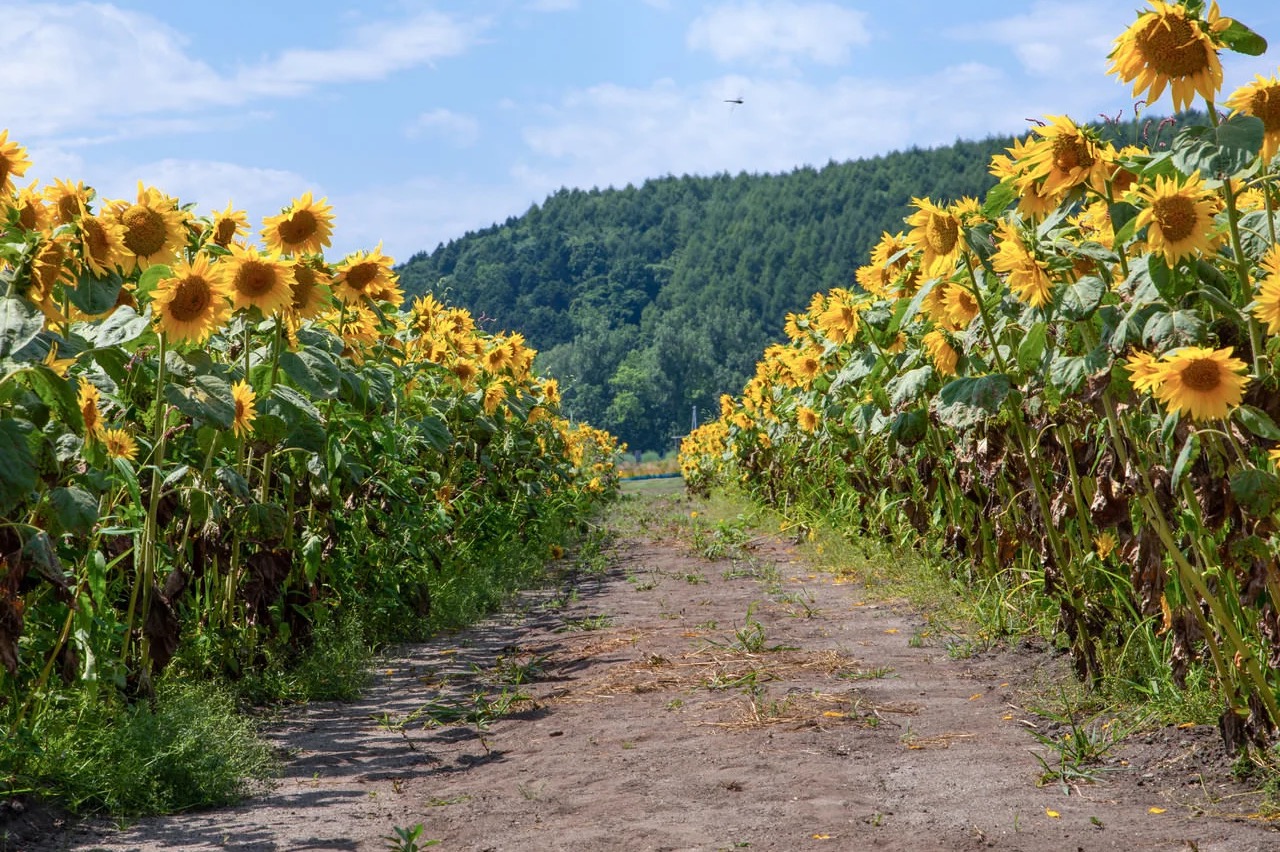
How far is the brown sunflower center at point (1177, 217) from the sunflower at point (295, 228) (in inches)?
119

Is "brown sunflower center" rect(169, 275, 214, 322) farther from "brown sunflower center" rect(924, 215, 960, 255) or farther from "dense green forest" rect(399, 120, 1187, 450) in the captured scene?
"dense green forest" rect(399, 120, 1187, 450)

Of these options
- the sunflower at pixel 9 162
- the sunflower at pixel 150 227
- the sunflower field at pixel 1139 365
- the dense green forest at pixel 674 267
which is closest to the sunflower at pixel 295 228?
the sunflower at pixel 150 227

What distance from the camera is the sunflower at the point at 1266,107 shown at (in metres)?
2.87

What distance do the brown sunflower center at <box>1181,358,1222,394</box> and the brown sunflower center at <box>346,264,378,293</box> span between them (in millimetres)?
3515

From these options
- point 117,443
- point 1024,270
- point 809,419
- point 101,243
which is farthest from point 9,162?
point 809,419

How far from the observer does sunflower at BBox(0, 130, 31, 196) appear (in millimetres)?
3188

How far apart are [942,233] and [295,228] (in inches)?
93.1

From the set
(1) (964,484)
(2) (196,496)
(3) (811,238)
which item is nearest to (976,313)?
(1) (964,484)

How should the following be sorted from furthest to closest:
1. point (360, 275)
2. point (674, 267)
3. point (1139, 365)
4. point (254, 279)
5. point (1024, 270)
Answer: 1. point (674, 267)
2. point (360, 275)
3. point (254, 279)
4. point (1024, 270)
5. point (1139, 365)

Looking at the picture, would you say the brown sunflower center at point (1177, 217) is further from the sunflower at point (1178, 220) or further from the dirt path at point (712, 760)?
the dirt path at point (712, 760)

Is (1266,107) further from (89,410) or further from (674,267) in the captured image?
(674,267)

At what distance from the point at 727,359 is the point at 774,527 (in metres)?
81.3

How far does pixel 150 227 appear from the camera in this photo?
3.99 m

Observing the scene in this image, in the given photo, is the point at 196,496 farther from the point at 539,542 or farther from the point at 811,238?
the point at 811,238
